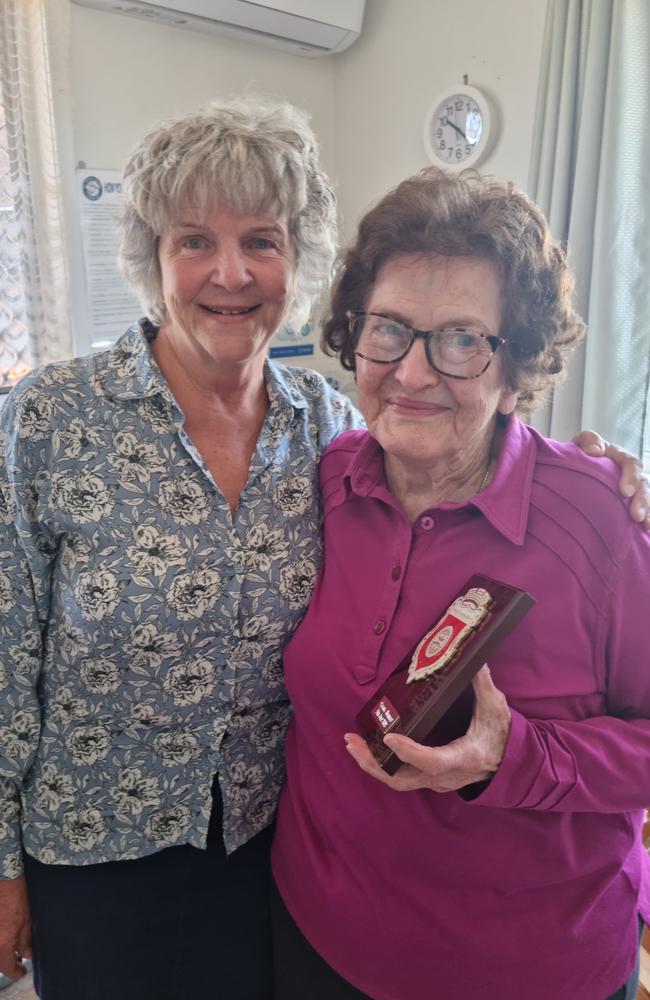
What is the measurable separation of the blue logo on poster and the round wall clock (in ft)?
3.90

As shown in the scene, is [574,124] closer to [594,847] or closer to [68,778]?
[594,847]

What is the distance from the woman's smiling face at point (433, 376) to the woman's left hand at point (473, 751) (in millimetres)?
330

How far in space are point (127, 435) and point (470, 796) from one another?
2.22 feet

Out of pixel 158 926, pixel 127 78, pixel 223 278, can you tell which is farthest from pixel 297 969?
pixel 127 78

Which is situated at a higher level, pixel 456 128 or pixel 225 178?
pixel 456 128

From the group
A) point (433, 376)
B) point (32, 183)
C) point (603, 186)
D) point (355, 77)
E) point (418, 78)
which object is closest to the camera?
point (433, 376)

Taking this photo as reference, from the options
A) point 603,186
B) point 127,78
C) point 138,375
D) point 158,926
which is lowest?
point 158,926

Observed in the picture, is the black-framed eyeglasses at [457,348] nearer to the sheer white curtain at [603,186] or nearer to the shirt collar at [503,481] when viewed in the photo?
the shirt collar at [503,481]

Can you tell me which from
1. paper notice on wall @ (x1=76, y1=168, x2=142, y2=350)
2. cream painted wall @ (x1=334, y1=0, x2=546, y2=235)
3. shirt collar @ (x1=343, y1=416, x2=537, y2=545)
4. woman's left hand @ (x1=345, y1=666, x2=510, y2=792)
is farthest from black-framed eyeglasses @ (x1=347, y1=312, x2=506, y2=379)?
paper notice on wall @ (x1=76, y1=168, x2=142, y2=350)

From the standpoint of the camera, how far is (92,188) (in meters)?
2.49

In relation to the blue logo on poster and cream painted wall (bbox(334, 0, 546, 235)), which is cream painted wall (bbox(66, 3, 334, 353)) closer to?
the blue logo on poster

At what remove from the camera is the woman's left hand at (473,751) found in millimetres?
807

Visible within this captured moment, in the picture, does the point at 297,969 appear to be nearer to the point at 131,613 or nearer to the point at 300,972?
the point at 300,972

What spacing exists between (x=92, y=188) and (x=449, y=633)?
7.53ft
